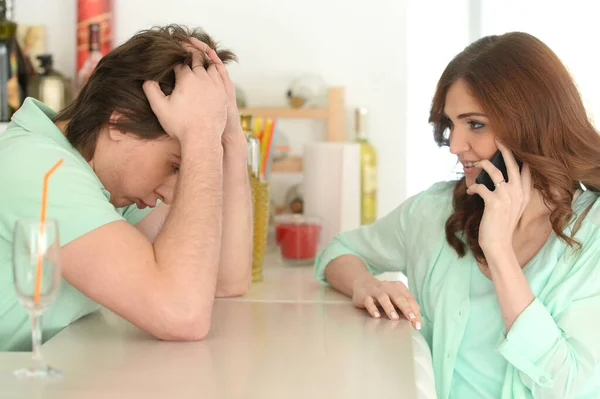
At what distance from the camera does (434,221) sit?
5.92 ft

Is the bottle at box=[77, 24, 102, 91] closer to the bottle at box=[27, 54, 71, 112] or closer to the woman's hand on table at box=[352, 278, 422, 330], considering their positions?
the bottle at box=[27, 54, 71, 112]

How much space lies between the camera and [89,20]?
8.30 ft

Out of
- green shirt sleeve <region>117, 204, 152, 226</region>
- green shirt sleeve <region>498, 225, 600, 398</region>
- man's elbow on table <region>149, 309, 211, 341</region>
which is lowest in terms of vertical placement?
green shirt sleeve <region>498, 225, 600, 398</region>

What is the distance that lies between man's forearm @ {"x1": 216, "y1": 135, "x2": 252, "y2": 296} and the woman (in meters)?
0.21

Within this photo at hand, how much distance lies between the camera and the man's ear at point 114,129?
1468 mm

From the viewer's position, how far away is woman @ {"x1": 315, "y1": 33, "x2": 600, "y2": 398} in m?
1.51

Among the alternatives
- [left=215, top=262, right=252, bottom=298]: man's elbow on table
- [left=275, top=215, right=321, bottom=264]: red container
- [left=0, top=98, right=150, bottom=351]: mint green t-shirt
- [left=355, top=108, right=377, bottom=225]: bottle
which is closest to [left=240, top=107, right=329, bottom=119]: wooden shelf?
[left=355, top=108, right=377, bottom=225]: bottle

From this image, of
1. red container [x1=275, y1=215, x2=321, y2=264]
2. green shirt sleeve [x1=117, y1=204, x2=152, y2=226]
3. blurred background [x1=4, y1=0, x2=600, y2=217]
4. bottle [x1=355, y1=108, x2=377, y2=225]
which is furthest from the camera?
blurred background [x1=4, y1=0, x2=600, y2=217]

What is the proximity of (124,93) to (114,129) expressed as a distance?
6 centimetres

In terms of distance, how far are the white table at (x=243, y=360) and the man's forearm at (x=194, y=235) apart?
0.08 m

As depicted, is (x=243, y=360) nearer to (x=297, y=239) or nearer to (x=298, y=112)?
(x=297, y=239)

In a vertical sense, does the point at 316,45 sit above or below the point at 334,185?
above

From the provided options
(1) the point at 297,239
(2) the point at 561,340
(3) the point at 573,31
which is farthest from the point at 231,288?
(3) the point at 573,31

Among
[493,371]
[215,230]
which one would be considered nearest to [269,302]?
[215,230]
